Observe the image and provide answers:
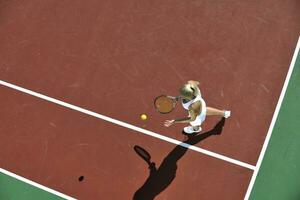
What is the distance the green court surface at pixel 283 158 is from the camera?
26.9 feet

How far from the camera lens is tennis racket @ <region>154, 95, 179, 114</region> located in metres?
8.52

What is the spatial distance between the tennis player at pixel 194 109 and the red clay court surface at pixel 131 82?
274 mm

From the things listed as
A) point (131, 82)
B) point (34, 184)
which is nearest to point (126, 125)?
point (131, 82)

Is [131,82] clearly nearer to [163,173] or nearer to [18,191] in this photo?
[163,173]

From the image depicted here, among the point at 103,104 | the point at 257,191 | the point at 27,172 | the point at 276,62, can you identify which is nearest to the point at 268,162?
the point at 257,191

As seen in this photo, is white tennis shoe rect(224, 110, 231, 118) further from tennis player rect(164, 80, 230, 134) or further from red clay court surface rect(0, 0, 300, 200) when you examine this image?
red clay court surface rect(0, 0, 300, 200)

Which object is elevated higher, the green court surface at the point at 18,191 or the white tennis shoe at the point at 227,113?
the white tennis shoe at the point at 227,113

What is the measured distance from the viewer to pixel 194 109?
752 centimetres

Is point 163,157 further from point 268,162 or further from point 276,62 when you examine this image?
point 276,62

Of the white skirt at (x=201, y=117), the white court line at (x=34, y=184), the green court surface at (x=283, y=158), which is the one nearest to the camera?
the white skirt at (x=201, y=117)

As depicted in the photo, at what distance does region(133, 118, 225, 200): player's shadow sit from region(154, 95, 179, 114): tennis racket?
0.85m

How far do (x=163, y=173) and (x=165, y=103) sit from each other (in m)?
1.68

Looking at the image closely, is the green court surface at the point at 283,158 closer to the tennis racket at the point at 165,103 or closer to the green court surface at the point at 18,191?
the tennis racket at the point at 165,103

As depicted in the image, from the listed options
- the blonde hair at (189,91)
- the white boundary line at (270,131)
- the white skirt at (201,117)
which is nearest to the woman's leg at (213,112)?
the white skirt at (201,117)
